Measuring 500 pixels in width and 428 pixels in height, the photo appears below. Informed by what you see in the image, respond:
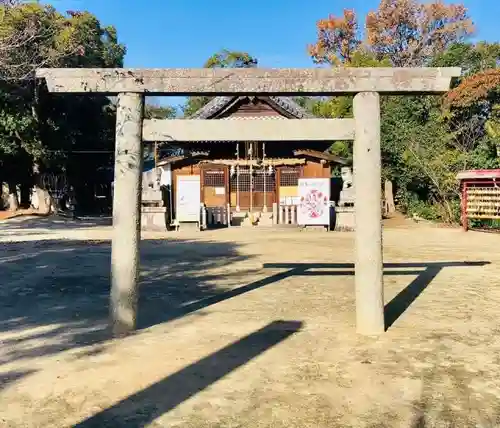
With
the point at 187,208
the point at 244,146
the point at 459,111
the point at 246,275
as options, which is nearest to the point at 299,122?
the point at 246,275

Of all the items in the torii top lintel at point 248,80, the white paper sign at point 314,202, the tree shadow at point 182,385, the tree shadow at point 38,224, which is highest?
the torii top lintel at point 248,80

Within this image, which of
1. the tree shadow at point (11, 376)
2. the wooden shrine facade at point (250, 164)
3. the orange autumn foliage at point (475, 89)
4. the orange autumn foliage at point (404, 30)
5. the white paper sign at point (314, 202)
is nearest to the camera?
the tree shadow at point (11, 376)

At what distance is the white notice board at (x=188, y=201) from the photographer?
20.7 m

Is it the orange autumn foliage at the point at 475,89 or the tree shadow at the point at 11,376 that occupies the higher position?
the orange autumn foliage at the point at 475,89

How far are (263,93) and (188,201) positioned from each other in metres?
15.2

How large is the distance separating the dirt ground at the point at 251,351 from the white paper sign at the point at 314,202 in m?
9.66

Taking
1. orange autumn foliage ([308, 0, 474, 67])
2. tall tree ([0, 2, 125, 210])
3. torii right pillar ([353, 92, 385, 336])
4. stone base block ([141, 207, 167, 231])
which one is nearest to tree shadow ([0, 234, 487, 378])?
torii right pillar ([353, 92, 385, 336])

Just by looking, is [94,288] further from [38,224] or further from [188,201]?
[38,224]

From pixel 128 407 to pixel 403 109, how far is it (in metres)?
24.1

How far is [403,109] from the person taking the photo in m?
25.5

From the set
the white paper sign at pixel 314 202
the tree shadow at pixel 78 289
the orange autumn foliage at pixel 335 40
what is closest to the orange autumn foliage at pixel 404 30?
the orange autumn foliage at pixel 335 40

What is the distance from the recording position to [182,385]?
13.6ft

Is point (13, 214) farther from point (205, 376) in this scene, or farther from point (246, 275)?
point (205, 376)

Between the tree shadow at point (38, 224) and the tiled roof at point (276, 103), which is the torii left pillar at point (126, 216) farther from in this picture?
the tiled roof at point (276, 103)
